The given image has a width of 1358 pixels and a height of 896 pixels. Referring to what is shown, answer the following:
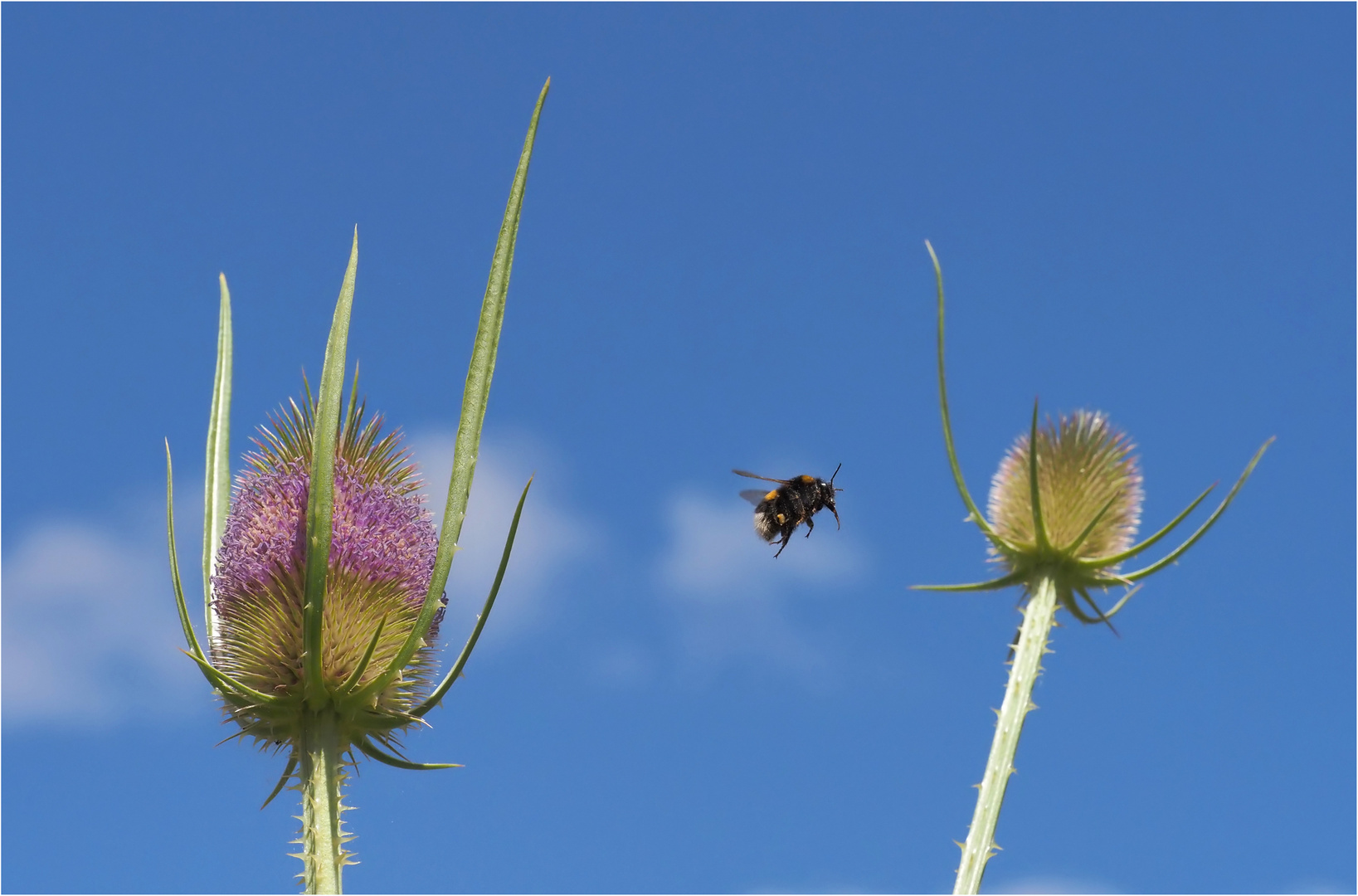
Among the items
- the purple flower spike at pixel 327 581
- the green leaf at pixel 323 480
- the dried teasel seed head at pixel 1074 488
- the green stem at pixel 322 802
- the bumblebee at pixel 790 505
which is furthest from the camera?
the dried teasel seed head at pixel 1074 488

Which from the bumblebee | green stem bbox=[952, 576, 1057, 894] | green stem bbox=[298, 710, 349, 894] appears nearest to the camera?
green stem bbox=[298, 710, 349, 894]

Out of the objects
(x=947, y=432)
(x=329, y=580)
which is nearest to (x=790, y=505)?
(x=947, y=432)

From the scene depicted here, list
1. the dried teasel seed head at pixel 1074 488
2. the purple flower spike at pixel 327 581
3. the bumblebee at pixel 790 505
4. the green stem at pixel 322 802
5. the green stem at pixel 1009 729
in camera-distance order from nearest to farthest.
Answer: the green stem at pixel 322 802
the purple flower spike at pixel 327 581
the green stem at pixel 1009 729
the bumblebee at pixel 790 505
the dried teasel seed head at pixel 1074 488

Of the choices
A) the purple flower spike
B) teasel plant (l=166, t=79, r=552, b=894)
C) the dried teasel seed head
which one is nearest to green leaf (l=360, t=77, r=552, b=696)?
teasel plant (l=166, t=79, r=552, b=894)

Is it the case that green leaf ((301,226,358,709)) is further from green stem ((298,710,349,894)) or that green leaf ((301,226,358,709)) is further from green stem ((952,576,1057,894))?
green stem ((952,576,1057,894))

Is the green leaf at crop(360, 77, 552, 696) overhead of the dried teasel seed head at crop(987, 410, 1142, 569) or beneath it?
beneath

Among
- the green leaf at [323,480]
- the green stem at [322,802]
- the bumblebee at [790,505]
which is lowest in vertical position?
the green stem at [322,802]

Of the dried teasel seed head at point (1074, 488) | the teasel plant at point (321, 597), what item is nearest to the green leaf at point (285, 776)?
the teasel plant at point (321, 597)

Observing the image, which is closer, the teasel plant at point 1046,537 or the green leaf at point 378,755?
the green leaf at point 378,755

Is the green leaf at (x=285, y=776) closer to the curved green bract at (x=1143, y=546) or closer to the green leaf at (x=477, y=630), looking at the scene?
the green leaf at (x=477, y=630)
